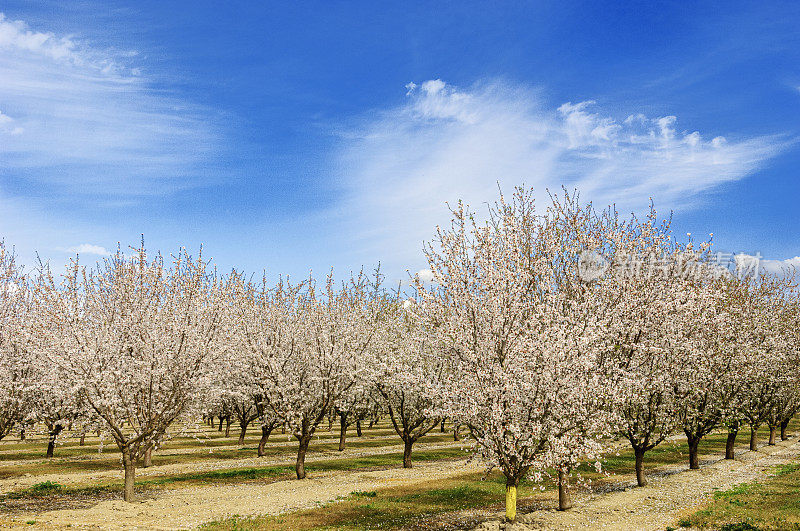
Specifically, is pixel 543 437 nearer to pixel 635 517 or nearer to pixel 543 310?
pixel 543 310

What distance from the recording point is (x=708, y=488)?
28.0 metres

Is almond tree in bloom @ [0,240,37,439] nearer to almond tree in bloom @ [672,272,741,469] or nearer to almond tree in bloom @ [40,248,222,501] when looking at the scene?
almond tree in bloom @ [40,248,222,501]

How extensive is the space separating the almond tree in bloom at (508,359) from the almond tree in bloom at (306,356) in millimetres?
13611

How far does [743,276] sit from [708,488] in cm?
3492

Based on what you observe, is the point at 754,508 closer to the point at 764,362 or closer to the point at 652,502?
the point at 652,502

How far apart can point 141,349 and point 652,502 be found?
83.8ft

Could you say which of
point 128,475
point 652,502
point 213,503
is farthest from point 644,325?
point 128,475

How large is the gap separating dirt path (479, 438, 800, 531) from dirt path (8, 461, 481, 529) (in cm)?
497

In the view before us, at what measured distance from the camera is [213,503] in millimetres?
24219

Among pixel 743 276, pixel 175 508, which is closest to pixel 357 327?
pixel 175 508

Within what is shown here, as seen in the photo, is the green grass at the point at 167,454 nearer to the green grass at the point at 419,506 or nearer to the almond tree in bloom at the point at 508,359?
the green grass at the point at 419,506

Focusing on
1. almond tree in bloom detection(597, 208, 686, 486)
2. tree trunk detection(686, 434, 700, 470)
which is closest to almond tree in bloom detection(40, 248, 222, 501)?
almond tree in bloom detection(597, 208, 686, 486)

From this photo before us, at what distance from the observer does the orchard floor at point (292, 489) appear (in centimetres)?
2088

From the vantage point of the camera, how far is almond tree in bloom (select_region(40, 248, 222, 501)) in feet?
77.3
